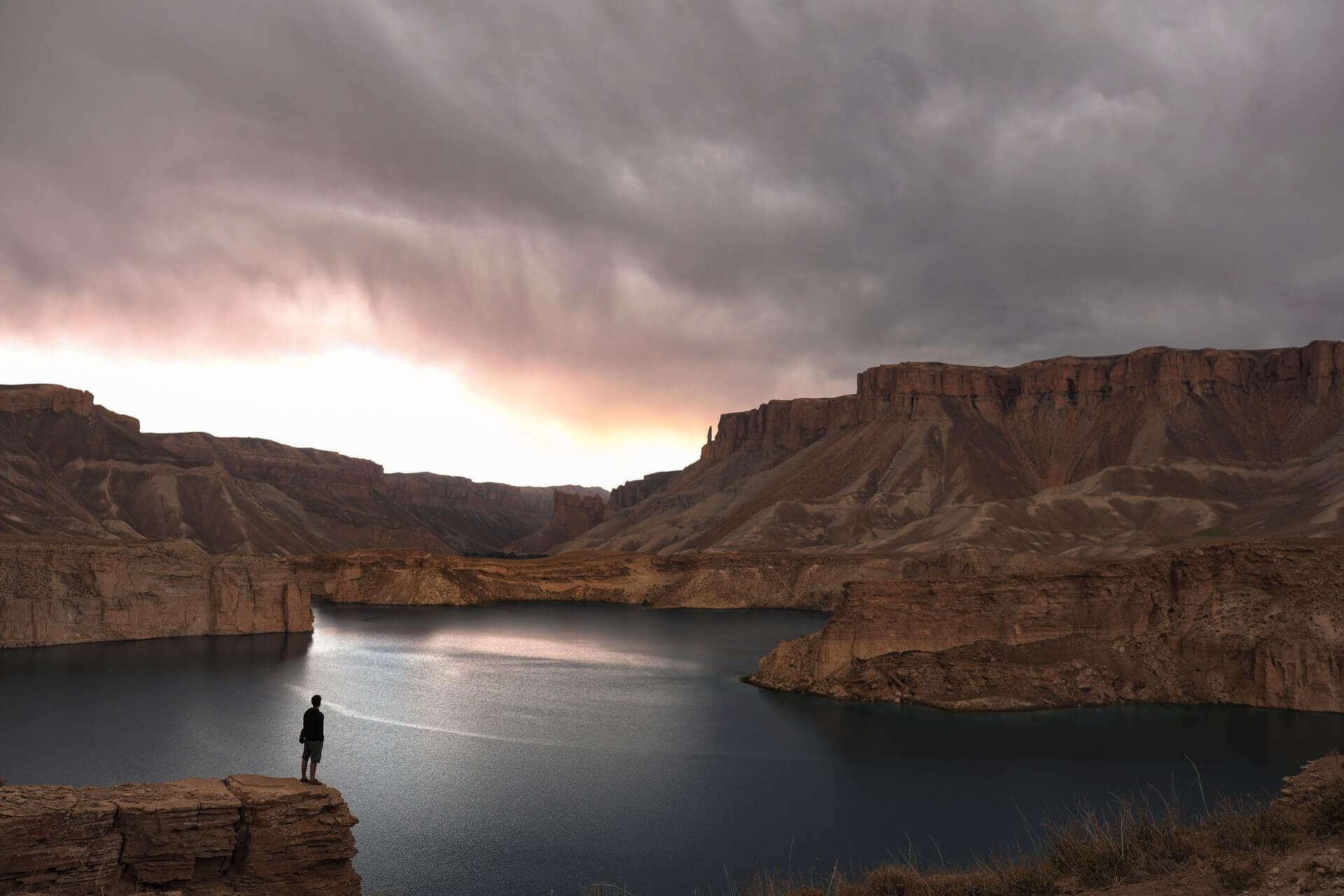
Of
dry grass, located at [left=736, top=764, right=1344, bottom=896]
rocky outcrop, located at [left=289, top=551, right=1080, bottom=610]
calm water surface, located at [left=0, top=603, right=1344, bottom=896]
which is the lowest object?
calm water surface, located at [left=0, top=603, right=1344, bottom=896]

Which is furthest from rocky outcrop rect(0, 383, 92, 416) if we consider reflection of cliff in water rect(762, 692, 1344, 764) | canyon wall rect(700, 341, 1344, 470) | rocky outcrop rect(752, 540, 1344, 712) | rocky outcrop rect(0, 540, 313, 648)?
reflection of cliff in water rect(762, 692, 1344, 764)

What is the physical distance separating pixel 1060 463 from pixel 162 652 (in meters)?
155

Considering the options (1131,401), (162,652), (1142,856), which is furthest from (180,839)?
(1131,401)

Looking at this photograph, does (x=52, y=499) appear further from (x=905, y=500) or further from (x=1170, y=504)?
(x=1170, y=504)

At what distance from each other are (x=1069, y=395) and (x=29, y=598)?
17204 cm

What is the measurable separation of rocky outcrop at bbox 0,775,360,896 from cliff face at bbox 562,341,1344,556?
335 ft

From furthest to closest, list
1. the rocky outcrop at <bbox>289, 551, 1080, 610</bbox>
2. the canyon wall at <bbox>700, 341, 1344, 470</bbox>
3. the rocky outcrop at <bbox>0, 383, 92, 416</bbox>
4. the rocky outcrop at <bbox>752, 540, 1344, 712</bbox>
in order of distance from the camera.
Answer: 1. the rocky outcrop at <bbox>0, 383, 92, 416</bbox>
2. the canyon wall at <bbox>700, 341, 1344, 470</bbox>
3. the rocky outcrop at <bbox>289, 551, 1080, 610</bbox>
4. the rocky outcrop at <bbox>752, 540, 1344, 712</bbox>

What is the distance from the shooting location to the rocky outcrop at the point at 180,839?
11750mm

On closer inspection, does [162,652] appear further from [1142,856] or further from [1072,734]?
[1142,856]

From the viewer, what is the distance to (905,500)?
157000 millimetres

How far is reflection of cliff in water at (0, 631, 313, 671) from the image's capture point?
5259 cm

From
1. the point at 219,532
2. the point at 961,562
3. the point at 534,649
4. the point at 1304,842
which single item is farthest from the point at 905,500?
the point at 1304,842

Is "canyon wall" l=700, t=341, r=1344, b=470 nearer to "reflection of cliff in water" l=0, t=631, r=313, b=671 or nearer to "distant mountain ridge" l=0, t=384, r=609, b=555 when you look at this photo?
"distant mountain ridge" l=0, t=384, r=609, b=555

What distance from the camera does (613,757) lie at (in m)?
32.6
